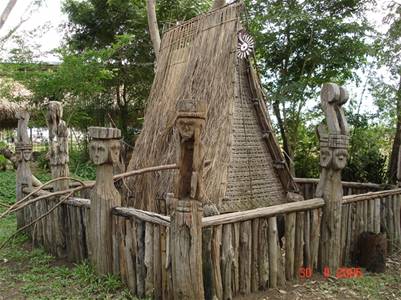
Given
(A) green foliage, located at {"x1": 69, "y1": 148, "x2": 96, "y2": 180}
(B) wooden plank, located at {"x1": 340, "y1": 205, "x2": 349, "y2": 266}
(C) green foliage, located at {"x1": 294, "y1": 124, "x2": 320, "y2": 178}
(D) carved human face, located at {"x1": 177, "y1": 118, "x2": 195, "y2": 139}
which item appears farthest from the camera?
(A) green foliage, located at {"x1": 69, "y1": 148, "x2": 96, "y2": 180}

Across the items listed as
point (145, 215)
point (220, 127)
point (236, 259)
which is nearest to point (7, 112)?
point (220, 127)

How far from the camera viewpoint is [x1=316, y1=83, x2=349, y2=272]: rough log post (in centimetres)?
431

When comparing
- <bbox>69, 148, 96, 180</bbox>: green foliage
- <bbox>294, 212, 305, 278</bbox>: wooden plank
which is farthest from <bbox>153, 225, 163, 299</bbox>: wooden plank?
<bbox>69, 148, 96, 180</bbox>: green foliage

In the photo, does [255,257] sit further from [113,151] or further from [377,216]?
[377,216]

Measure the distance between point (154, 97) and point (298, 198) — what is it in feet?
8.69

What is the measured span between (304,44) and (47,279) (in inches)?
246

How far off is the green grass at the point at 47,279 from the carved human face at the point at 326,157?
7.99 feet

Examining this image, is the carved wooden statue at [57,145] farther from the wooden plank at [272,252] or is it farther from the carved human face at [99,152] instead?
the wooden plank at [272,252]

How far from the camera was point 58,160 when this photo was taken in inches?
194

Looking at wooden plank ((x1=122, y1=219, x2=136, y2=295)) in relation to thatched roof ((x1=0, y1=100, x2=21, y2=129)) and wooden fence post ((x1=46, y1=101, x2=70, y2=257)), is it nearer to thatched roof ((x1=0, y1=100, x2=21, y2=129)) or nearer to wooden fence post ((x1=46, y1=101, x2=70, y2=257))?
wooden fence post ((x1=46, y1=101, x2=70, y2=257))

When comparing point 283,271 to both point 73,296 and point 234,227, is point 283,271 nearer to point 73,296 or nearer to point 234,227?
point 234,227

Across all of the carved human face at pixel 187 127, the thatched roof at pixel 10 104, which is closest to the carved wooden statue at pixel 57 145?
the carved human face at pixel 187 127

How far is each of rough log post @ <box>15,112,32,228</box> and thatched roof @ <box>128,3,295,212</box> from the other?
1450mm

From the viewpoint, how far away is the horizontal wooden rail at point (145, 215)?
11.3 ft
